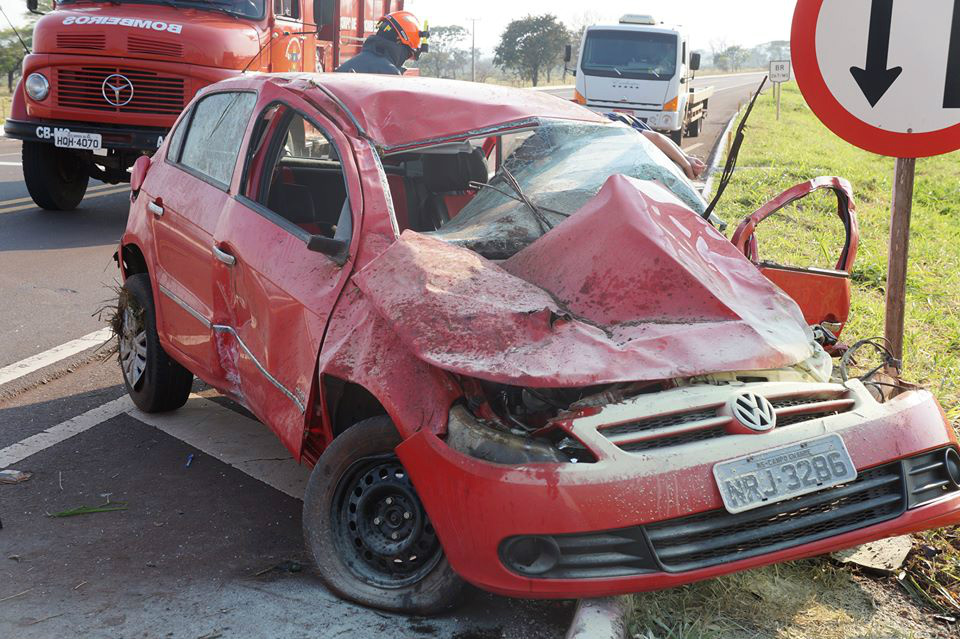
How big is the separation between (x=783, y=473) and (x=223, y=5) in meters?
8.92

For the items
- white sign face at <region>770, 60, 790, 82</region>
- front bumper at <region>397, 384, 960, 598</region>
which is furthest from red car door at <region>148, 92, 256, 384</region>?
white sign face at <region>770, 60, 790, 82</region>

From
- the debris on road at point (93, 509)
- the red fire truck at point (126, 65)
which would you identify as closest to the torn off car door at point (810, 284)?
the debris on road at point (93, 509)

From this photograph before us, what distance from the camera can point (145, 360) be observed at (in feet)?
17.0

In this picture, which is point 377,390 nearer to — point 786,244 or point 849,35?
point 849,35

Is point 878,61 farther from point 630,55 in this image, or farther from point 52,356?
point 630,55

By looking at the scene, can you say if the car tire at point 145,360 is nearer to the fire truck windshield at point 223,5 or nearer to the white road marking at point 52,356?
the white road marking at point 52,356

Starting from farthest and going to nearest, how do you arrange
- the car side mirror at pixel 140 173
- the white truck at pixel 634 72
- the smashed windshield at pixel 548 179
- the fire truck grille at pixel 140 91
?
the white truck at pixel 634 72
the fire truck grille at pixel 140 91
the car side mirror at pixel 140 173
the smashed windshield at pixel 548 179

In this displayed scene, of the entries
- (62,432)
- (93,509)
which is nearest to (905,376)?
(93,509)

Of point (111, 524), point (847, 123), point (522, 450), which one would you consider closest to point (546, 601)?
point (522, 450)

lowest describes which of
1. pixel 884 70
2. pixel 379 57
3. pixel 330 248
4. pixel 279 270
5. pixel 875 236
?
pixel 875 236

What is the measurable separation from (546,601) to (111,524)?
1.72 metres

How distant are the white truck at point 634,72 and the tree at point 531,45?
167 ft

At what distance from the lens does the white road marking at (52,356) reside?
575 centimetres

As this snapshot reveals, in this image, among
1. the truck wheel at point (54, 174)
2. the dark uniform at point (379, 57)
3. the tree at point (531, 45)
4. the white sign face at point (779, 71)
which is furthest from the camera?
the tree at point (531, 45)
